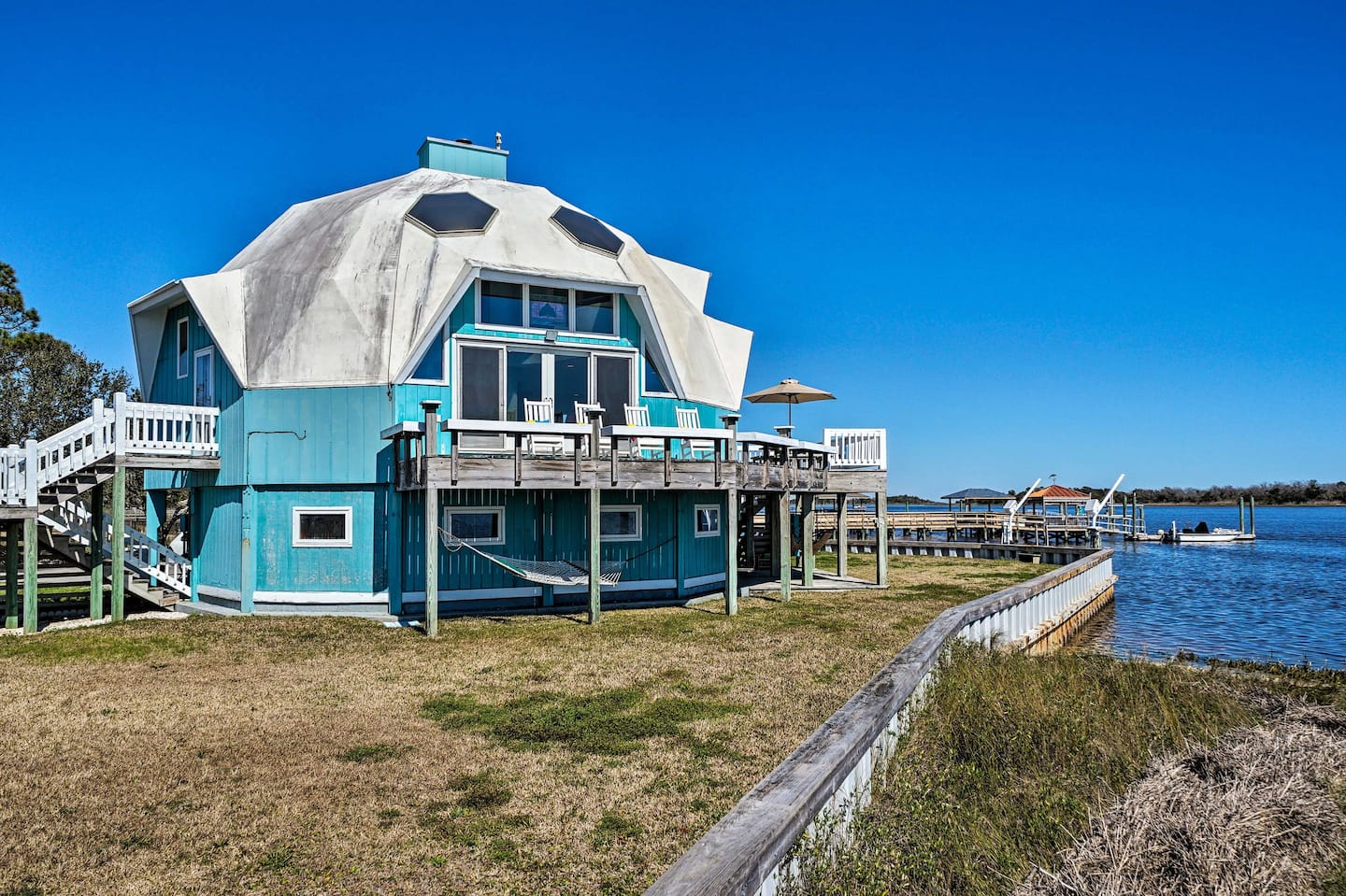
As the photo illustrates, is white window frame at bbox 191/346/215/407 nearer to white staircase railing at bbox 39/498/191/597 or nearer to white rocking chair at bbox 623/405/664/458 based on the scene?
white staircase railing at bbox 39/498/191/597

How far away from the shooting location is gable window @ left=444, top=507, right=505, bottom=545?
16.4 meters

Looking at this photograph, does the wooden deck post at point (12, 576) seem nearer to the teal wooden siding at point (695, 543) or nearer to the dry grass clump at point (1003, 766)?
the teal wooden siding at point (695, 543)

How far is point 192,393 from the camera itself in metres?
18.6

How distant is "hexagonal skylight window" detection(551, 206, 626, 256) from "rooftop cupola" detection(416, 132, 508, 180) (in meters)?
3.24

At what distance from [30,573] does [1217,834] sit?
15647 millimetres

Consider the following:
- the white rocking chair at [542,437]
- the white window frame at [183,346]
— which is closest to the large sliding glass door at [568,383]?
the white rocking chair at [542,437]

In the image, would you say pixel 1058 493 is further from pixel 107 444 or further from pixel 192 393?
pixel 107 444

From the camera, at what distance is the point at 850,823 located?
4.37 meters

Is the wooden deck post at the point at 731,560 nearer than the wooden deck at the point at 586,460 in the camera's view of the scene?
No

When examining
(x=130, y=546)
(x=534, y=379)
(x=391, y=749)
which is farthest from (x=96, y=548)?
(x=391, y=749)

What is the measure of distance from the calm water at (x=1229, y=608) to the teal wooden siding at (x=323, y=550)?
13.8m

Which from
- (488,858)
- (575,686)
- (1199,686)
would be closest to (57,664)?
(575,686)

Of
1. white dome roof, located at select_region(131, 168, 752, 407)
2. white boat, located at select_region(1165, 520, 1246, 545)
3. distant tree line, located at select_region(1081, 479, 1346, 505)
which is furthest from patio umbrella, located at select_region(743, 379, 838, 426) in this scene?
distant tree line, located at select_region(1081, 479, 1346, 505)

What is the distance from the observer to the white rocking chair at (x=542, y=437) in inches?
627
